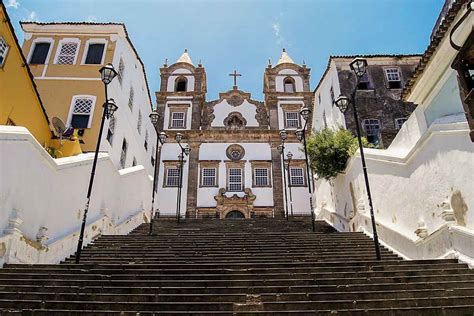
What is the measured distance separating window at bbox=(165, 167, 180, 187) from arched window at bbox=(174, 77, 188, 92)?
798cm

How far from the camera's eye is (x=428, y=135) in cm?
874

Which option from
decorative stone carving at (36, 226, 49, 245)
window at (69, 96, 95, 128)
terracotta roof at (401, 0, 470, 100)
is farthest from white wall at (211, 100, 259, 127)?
decorative stone carving at (36, 226, 49, 245)

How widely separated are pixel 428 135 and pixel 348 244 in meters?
3.38

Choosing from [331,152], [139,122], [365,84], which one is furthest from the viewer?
[139,122]

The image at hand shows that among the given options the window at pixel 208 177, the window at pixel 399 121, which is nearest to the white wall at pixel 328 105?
the window at pixel 399 121

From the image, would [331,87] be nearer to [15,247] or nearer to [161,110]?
[161,110]

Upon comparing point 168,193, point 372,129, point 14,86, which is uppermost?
point 372,129

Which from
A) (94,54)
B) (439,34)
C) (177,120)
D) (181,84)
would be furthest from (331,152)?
(181,84)

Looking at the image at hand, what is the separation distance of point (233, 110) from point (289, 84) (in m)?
5.44

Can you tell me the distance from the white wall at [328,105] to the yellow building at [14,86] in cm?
1413

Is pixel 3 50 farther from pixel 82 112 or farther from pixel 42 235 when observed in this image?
pixel 42 235

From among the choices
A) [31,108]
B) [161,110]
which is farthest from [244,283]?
[161,110]

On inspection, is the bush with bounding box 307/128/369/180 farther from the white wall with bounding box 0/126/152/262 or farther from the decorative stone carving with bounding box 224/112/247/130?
the decorative stone carving with bounding box 224/112/247/130

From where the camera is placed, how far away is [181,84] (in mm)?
33188
